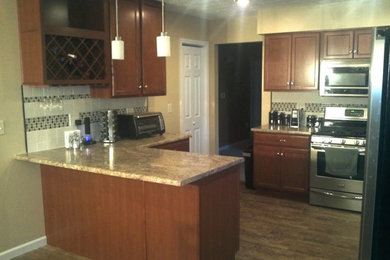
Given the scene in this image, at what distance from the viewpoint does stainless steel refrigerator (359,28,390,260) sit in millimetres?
1275

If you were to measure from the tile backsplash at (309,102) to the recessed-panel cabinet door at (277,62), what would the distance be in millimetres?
365

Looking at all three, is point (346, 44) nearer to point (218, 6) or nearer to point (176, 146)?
point (218, 6)

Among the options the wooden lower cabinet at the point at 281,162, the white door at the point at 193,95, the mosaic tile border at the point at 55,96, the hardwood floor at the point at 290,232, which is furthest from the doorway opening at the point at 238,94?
the mosaic tile border at the point at 55,96

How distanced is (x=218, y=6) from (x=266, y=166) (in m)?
2.21

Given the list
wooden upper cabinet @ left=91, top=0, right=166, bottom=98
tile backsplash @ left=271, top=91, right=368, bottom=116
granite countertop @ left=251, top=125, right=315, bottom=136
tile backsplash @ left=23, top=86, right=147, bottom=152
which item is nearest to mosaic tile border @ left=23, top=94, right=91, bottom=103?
tile backsplash @ left=23, top=86, right=147, bottom=152

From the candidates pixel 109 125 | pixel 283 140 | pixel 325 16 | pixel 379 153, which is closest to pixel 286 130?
pixel 283 140

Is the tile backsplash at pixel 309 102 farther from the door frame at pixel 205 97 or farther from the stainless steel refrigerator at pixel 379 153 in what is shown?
the stainless steel refrigerator at pixel 379 153

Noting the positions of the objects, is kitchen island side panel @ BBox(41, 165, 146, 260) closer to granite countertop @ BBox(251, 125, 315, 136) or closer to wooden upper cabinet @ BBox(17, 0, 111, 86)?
wooden upper cabinet @ BBox(17, 0, 111, 86)

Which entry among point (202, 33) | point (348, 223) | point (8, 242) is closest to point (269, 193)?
point (348, 223)

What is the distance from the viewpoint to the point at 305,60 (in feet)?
16.5

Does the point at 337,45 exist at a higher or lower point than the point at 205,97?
higher

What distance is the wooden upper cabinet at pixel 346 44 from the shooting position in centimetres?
465

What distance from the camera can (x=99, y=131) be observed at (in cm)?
424

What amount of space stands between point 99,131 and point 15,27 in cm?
137
